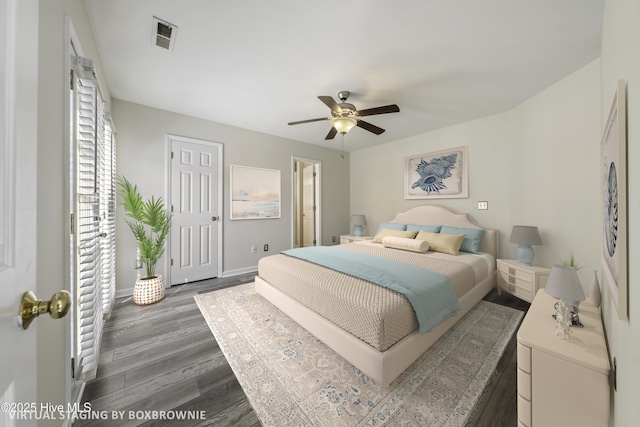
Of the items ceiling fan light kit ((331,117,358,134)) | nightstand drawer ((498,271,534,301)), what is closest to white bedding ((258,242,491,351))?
nightstand drawer ((498,271,534,301))

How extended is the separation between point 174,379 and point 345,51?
9.60 feet

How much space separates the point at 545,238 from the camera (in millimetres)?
2762

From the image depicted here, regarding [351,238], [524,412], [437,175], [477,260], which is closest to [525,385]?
A: [524,412]

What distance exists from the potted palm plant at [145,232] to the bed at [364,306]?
1273mm

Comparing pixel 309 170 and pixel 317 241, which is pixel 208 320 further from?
pixel 309 170

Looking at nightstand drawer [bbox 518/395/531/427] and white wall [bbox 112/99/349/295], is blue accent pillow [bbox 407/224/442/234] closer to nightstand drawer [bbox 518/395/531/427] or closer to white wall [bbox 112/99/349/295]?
white wall [bbox 112/99/349/295]

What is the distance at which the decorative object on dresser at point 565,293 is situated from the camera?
1233mm

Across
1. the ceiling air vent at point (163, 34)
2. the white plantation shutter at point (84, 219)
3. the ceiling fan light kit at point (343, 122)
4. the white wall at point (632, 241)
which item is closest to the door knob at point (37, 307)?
the white plantation shutter at point (84, 219)

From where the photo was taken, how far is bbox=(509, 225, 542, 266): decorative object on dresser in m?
2.71

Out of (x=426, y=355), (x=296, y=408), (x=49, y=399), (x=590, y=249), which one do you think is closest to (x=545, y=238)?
(x=590, y=249)

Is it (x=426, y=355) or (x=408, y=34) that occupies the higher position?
(x=408, y=34)

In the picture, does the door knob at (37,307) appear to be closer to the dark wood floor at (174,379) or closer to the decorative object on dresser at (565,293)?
the dark wood floor at (174,379)

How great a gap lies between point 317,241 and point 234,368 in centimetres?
354

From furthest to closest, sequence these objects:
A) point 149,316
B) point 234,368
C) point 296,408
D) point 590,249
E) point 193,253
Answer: point 193,253 → point 149,316 → point 590,249 → point 234,368 → point 296,408
